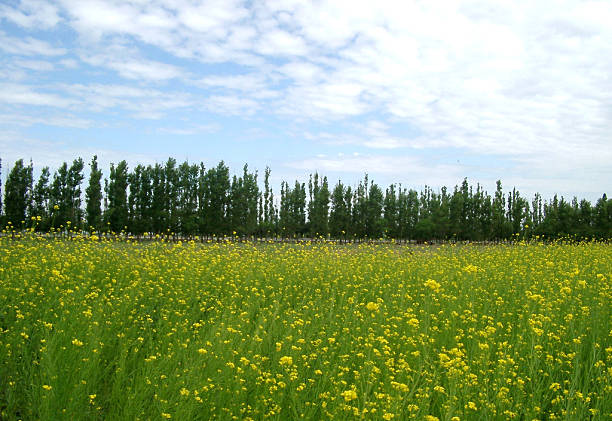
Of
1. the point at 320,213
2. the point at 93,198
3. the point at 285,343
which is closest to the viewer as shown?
the point at 285,343

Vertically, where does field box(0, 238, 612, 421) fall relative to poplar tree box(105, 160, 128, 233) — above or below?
below

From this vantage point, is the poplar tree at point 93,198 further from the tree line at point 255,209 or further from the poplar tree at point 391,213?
the poplar tree at point 391,213

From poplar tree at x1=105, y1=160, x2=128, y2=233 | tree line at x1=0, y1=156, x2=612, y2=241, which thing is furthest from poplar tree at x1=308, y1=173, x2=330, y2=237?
poplar tree at x1=105, y1=160, x2=128, y2=233

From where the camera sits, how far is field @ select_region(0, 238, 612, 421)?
4035 mm

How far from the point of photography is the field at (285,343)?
4035 millimetres

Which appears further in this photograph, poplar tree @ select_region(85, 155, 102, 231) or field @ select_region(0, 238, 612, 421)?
poplar tree @ select_region(85, 155, 102, 231)

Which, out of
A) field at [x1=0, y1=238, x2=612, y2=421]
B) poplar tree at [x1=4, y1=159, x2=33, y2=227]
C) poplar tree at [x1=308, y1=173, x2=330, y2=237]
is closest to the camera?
field at [x1=0, y1=238, x2=612, y2=421]

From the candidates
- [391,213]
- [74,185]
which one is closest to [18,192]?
[74,185]

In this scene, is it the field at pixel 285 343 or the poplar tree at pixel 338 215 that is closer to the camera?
the field at pixel 285 343

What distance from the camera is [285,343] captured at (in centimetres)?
530

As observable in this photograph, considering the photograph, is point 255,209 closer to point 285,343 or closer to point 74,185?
point 74,185

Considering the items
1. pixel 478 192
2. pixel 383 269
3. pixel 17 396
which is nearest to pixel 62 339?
pixel 17 396

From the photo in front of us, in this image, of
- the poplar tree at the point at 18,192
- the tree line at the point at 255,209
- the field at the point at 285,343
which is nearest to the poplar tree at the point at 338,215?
the tree line at the point at 255,209

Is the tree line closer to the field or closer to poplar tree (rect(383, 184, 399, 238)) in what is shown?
poplar tree (rect(383, 184, 399, 238))
